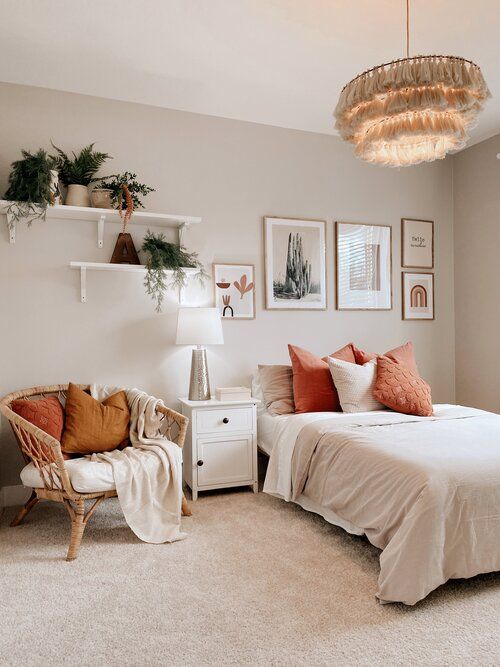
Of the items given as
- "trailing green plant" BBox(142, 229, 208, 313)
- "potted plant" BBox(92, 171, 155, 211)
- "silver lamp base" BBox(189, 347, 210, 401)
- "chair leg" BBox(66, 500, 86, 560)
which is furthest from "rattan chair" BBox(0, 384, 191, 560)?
"potted plant" BBox(92, 171, 155, 211)

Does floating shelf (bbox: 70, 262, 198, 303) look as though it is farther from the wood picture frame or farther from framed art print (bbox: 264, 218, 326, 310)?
the wood picture frame

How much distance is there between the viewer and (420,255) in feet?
A: 14.8

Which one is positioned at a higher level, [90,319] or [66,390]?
[90,319]

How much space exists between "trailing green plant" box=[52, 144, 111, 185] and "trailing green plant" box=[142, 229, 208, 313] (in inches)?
21.5

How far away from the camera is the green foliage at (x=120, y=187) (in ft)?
11.1

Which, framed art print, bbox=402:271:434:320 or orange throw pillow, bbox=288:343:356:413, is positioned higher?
framed art print, bbox=402:271:434:320

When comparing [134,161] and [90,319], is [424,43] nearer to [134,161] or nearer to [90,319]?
[134,161]

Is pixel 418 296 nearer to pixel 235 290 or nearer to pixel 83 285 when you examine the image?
pixel 235 290

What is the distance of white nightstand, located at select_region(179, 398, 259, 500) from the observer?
3342 mm

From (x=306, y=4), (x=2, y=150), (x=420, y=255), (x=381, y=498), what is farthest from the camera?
(x=420, y=255)

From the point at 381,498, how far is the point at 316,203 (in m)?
2.58

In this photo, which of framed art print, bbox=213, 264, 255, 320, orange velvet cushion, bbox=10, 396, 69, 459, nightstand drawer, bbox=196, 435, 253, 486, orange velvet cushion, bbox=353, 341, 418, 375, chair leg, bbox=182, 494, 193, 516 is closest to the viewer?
orange velvet cushion, bbox=10, 396, 69, 459

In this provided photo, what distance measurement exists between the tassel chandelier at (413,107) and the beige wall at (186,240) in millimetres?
1653

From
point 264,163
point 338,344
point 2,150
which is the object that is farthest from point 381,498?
point 2,150
